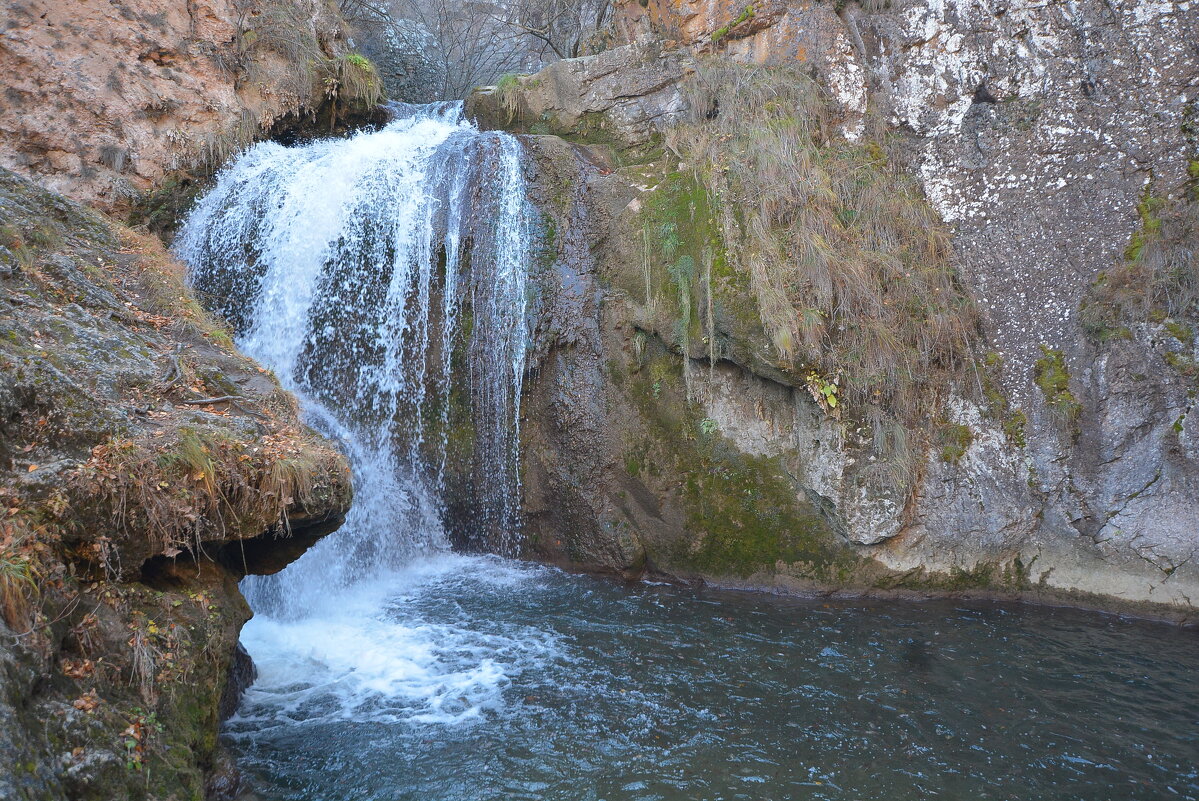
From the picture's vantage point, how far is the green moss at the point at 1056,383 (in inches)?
269

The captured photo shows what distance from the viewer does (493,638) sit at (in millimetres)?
5719

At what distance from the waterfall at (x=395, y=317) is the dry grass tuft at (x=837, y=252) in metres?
2.45

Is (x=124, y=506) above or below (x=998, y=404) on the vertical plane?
below

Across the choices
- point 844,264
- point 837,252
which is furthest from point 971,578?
point 837,252

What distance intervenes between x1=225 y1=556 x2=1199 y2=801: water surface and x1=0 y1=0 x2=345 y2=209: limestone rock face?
555cm

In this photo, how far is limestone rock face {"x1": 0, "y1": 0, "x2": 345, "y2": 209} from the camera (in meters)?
7.62

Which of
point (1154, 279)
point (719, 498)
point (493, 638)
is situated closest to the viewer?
point (493, 638)

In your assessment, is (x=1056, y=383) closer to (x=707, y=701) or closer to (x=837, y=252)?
(x=837, y=252)

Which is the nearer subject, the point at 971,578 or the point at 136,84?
the point at 971,578

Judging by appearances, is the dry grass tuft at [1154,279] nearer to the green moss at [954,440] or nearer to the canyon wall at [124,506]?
the green moss at [954,440]

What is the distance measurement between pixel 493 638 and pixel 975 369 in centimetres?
522

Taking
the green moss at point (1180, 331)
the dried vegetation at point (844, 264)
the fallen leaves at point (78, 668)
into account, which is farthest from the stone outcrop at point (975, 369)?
the fallen leaves at point (78, 668)

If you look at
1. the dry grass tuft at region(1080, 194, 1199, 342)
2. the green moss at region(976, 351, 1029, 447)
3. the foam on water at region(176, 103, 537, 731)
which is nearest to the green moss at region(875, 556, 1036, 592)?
the green moss at region(976, 351, 1029, 447)

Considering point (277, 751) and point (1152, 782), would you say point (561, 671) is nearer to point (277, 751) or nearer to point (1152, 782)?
point (277, 751)
